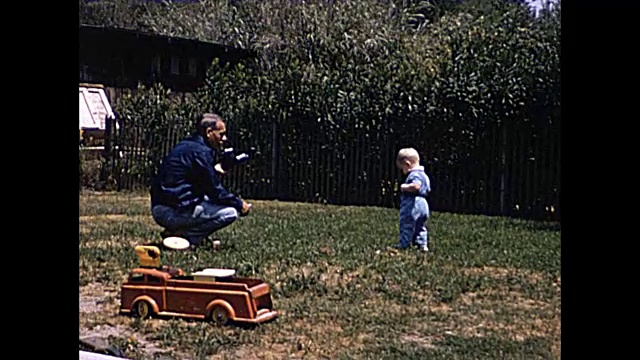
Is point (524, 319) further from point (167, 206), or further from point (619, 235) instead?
point (619, 235)

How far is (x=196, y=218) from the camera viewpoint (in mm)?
6730

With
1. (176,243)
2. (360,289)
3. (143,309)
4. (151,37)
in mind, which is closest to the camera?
(143,309)

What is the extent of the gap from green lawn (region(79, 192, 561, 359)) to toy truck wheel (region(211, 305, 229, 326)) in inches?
3.2

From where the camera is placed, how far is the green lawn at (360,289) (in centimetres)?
450

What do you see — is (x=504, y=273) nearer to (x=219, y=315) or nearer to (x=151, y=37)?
(x=219, y=315)

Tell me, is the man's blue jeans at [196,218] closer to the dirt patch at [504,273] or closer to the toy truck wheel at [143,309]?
the toy truck wheel at [143,309]

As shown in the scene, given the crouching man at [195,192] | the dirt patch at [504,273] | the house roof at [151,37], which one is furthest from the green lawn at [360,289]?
the house roof at [151,37]

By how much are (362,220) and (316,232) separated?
101 centimetres

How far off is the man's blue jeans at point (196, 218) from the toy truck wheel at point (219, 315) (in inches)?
73.1

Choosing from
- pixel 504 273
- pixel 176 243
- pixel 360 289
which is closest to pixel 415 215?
pixel 504 273

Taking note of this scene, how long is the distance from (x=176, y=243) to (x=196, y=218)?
276 mm

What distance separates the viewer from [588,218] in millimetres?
1353
